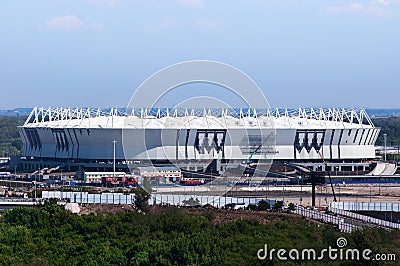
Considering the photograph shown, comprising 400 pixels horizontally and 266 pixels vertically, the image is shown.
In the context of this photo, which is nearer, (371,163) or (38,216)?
(38,216)

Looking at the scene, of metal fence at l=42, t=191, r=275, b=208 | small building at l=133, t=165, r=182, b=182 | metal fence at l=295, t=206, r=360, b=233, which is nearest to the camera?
metal fence at l=295, t=206, r=360, b=233

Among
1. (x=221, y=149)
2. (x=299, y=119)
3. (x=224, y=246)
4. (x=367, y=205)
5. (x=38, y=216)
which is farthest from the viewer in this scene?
(x=299, y=119)

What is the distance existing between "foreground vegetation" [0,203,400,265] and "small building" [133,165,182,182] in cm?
2396

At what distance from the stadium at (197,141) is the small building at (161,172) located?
1345mm

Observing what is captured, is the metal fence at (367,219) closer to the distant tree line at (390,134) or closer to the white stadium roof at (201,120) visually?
the white stadium roof at (201,120)

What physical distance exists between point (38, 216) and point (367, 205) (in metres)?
15.2

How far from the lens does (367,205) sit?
1692 inches

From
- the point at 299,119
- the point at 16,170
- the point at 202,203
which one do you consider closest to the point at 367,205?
the point at 202,203

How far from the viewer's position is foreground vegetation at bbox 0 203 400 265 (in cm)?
2594

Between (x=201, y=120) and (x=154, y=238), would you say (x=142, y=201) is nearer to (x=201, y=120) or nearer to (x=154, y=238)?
(x=154, y=238)

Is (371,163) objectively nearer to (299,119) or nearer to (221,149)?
(299,119)

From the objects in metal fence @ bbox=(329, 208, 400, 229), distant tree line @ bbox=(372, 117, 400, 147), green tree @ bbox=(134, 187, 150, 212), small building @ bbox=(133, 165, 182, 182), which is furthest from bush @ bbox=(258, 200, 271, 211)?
distant tree line @ bbox=(372, 117, 400, 147)

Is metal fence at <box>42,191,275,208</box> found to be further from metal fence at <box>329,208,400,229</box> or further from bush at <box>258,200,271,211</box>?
metal fence at <box>329,208,400,229</box>

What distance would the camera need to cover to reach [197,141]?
67.3 meters
